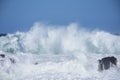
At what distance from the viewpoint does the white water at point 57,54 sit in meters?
17.4

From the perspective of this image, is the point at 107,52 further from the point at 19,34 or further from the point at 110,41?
the point at 19,34

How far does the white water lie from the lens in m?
17.4

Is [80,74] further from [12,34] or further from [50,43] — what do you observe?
[12,34]

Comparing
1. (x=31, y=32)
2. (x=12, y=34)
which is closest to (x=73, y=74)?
(x=31, y=32)

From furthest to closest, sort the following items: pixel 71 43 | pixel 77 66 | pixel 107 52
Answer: pixel 71 43 → pixel 107 52 → pixel 77 66

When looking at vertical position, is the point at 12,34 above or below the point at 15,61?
above

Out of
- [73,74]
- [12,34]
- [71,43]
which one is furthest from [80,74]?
[12,34]

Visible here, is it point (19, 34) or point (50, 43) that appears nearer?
point (50, 43)

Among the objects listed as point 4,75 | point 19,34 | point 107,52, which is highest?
point 19,34

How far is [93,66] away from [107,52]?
18.6 feet

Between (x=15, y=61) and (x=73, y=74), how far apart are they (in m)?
5.10

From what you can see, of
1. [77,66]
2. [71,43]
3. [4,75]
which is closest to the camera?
[4,75]

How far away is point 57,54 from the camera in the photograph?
2389 centimetres

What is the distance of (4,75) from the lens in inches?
678
